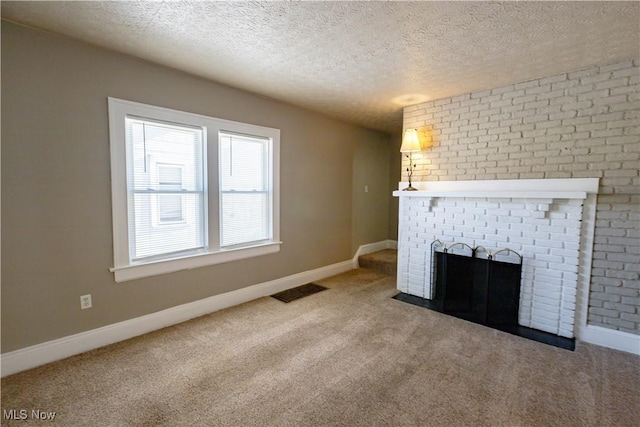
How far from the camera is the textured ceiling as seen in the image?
1.84 metres

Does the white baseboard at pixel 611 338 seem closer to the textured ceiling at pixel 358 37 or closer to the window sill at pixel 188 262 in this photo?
the textured ceiling at pixel 358 37

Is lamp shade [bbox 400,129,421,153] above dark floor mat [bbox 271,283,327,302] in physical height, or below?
above

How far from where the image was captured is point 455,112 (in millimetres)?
3438

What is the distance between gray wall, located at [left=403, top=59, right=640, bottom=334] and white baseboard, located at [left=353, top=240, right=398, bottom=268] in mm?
2516

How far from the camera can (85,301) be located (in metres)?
2.42

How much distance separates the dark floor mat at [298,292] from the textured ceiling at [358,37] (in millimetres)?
2516

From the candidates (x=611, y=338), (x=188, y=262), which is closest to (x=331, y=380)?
(x=188, y=262)

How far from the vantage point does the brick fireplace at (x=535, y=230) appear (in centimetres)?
270

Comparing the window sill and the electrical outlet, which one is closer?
the electrical outlet

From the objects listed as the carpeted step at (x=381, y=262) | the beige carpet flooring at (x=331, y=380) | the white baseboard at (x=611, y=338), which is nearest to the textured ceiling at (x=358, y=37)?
the white baseboard at (x=611, y=338)

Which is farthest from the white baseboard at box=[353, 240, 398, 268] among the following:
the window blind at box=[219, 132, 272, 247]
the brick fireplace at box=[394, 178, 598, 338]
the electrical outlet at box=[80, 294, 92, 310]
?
the electrical outlet at box=[80, 294, 92, 310]

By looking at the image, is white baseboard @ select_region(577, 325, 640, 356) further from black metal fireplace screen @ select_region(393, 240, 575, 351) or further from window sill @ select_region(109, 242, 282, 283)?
window sill @ select_region(109, 242, 282, 283)

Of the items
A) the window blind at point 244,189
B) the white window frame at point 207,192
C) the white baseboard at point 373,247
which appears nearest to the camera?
the white window frame at point 207,192

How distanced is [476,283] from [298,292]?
2.14 meters
